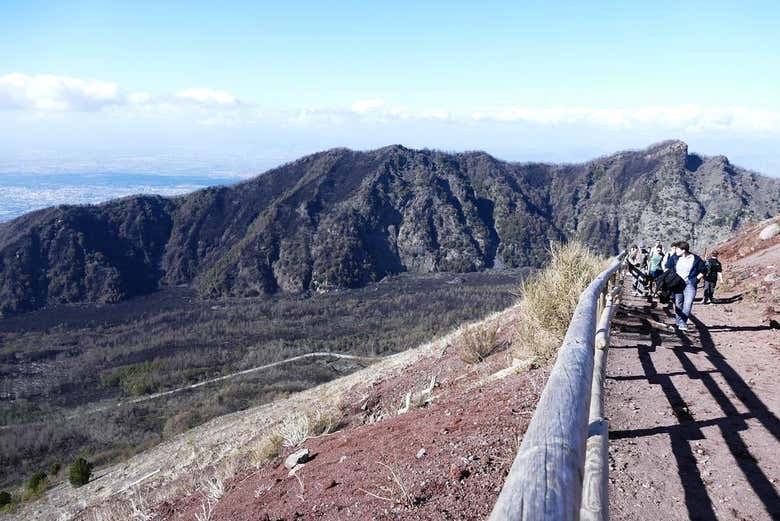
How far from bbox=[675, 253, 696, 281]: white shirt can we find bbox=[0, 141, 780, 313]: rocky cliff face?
78.6 metres

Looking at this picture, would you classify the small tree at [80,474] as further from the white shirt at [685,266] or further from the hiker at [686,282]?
the white shirt at [685,266]

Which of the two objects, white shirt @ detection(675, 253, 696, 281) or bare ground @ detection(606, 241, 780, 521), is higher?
white shirt @ detection(675, 253, 696, 281)

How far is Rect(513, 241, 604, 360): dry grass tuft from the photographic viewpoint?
7.36m

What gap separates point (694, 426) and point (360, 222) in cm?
10729

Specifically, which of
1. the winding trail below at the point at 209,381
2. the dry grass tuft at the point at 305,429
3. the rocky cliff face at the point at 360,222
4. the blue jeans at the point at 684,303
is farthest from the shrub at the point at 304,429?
the rocky cliff face at the point at 360,222

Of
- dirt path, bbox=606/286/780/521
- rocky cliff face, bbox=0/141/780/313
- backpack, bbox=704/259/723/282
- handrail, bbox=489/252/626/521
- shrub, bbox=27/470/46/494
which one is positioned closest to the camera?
handrail, bbox=489/252/626/521

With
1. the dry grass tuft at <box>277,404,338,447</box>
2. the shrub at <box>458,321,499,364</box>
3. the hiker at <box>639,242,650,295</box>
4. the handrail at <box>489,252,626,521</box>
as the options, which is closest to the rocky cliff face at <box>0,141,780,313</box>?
the hiker at <box>639,242,650,295</box>

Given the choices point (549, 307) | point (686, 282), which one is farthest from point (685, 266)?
point (549, 307)

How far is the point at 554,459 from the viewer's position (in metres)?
1.43

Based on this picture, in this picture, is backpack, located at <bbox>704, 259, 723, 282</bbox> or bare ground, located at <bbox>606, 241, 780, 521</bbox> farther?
backpack, located at <bbox>704, 259, 723, 282</bbox>

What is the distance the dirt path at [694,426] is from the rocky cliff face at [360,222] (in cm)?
8135

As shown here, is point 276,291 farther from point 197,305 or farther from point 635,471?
point 635,471

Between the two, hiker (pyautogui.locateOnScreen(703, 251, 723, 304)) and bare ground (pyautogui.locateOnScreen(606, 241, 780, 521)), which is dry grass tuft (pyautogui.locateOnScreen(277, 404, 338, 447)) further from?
hiker (pyautogui.locateOnScreen(703, 251, 723, 304))

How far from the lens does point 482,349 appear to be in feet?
35.5
